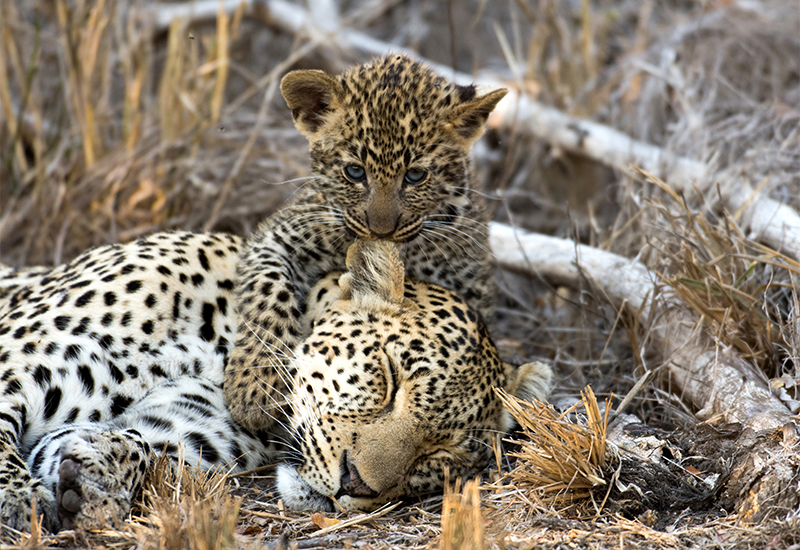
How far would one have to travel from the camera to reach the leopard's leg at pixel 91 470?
9.64 feet

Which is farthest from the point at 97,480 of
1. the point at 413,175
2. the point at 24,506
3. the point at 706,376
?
the point at 706,376

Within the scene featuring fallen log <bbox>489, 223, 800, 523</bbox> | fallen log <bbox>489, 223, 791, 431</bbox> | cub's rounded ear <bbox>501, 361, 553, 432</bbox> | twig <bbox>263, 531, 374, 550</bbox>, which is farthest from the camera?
cub's rounded ear <bbox>501, 361, 553, 432</bbox>

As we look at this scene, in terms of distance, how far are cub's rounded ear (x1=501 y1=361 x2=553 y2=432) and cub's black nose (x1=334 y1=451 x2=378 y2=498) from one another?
2.83 ft

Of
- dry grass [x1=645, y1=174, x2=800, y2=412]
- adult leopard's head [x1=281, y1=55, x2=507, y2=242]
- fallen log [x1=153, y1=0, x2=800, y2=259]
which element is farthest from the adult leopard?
fallen log [x1=153, y1=0, x2=800, y2=259]

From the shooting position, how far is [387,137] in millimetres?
4320

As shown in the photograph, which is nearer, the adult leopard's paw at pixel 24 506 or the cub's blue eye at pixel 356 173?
the adult leopard's paw at pixel 24 506

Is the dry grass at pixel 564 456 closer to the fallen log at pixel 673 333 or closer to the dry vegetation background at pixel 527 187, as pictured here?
the dry vegetation background at pixel 527 187

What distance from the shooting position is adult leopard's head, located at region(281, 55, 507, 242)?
430 centimetres

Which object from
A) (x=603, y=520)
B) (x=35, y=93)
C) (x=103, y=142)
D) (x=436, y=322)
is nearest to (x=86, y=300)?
(x=436, y=322)

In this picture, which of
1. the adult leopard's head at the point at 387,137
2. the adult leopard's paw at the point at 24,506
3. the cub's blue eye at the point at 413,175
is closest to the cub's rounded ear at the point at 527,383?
the adult leopard's head at the point at 387,137

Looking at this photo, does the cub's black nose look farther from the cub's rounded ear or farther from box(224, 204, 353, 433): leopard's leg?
the cub's rounded ear

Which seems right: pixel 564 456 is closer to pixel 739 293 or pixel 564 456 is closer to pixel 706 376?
pixel 706 376

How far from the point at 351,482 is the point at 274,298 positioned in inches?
47.6

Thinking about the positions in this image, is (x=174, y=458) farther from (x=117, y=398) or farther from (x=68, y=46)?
(x=68, y=46)
